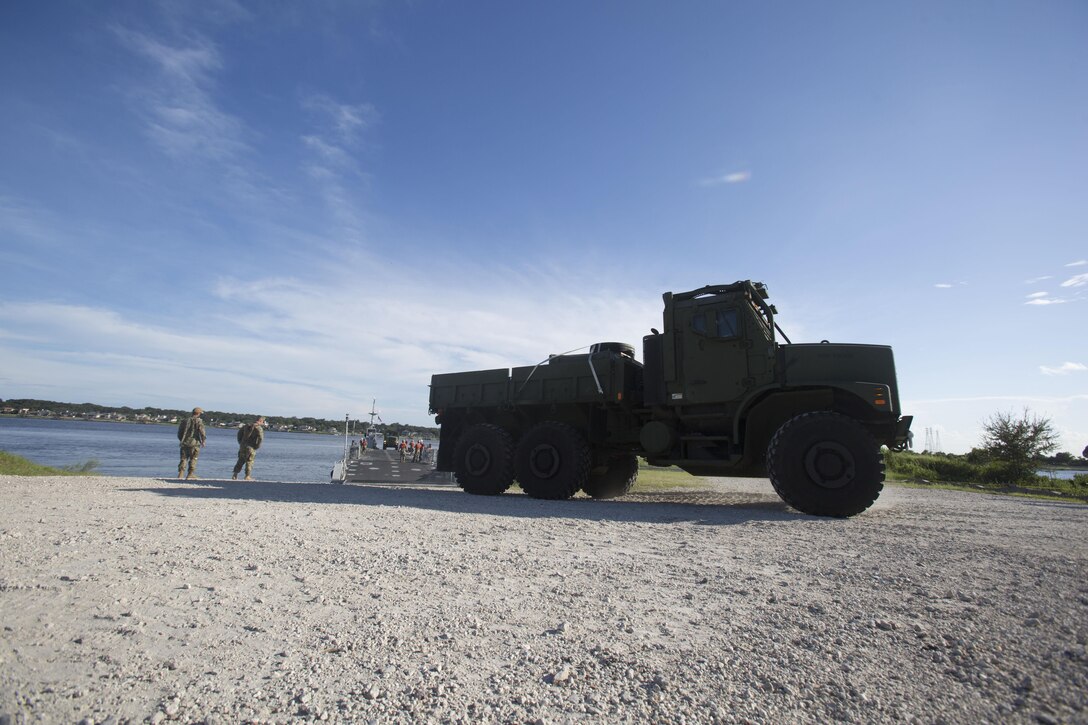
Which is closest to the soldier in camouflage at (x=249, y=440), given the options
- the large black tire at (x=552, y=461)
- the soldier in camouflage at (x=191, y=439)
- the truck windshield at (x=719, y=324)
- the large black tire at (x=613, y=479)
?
the soldier in camouflage at (x=191, y=439)

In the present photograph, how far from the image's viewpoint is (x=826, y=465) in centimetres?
714

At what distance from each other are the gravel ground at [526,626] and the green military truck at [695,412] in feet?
7.48

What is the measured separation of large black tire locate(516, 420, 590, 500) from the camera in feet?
31.5

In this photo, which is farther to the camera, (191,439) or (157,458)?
(157,458)

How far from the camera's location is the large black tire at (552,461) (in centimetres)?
961

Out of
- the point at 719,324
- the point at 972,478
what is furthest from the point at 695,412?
the point at 972,478

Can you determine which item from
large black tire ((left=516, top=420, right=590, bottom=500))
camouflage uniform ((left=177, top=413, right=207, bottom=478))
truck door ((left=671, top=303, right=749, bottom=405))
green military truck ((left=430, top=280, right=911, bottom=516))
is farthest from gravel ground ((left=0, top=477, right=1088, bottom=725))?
camouflage uniform ((left=177, top=413, right=207, bottom=478))

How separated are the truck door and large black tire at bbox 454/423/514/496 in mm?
3527

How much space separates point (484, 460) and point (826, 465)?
617 cm

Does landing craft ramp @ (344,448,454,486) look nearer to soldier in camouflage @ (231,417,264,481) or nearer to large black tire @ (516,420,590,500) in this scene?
soldier in camouflage @ (231,417,264,481)

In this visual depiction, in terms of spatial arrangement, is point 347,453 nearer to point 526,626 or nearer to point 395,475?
point 395,475

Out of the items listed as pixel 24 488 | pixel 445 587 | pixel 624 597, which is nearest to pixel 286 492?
pixel 24 488

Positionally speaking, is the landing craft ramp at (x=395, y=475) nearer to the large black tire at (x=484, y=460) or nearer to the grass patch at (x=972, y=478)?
the large black tire at (x=484, y=460)

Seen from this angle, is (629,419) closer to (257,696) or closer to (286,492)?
(286,492)
